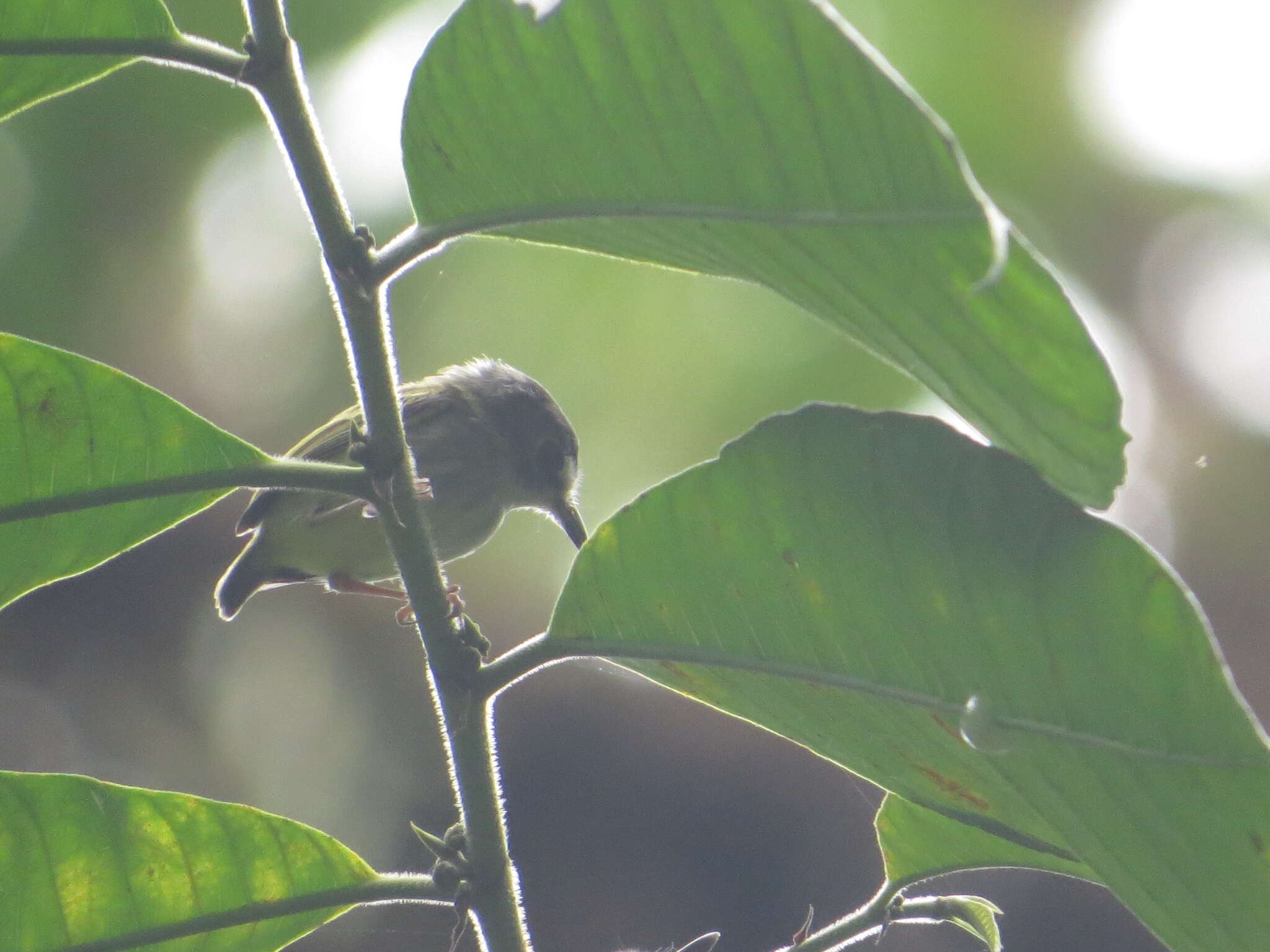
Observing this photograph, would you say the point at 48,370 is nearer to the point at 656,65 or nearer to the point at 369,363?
the point at 369,363

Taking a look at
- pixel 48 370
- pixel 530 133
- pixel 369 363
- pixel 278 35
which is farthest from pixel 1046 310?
pixel 48 370

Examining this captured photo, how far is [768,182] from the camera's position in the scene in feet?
3.50

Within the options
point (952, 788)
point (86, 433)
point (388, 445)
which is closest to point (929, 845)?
point (952, 788)

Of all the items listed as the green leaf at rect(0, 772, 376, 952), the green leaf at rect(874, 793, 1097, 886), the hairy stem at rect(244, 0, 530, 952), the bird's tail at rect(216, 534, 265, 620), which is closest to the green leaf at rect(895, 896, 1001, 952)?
the green leaf at rect(874, 793, 1097, 886)

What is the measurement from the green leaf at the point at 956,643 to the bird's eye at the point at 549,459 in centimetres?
→ 303

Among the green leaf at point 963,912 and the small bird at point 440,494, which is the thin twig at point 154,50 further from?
the small bird at point 440,494

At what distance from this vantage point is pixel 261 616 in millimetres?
5746

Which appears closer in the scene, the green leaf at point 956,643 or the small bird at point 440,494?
the green leaf at point 956,643

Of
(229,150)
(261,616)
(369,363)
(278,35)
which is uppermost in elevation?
(229,150)

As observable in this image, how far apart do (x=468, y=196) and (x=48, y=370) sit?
1.60ft

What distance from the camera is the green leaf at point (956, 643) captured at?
1.03 m

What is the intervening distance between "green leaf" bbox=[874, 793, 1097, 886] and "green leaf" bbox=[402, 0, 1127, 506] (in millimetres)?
742

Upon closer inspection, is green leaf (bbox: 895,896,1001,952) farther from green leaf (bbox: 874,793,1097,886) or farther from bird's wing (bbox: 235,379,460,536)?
bird's wing (bbox: 235,379,460,536)

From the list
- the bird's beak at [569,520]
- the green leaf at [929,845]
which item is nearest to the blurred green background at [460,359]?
the bird's beak at [569,520]
